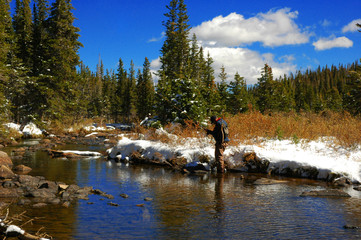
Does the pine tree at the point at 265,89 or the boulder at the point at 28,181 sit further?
the pine tree at the point at 265,89

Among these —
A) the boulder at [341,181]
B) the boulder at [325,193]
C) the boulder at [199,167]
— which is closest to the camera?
the boulder at [325,193]

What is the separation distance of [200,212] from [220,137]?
559 centimetres

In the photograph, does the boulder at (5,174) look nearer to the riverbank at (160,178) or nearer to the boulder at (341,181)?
the riverbank at (160,178)

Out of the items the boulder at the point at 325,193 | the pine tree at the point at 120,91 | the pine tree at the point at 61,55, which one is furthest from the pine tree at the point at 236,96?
the boulder at the point at 325,193

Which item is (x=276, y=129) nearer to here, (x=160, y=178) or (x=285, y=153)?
(x=285, y=153)

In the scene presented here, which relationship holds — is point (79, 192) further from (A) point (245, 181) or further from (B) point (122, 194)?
(A) point (245, 181)

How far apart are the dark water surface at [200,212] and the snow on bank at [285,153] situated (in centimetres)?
110

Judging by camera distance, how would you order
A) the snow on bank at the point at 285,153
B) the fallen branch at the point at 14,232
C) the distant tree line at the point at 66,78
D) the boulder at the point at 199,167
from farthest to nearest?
the distant tree line at the point at 66,78 < the boulder at the point at 199,167 < the snow on bank at the point at 285,153 < the fallen branch at the point at 14,232

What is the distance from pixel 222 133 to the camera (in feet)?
41.2

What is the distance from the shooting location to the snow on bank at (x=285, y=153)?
37.5ft

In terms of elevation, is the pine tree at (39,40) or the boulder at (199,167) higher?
the pine tree at (39,40)

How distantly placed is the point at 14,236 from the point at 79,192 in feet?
13.4

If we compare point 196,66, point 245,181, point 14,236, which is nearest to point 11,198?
point 14,236

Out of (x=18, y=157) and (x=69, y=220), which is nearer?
(x=69, y=220)
